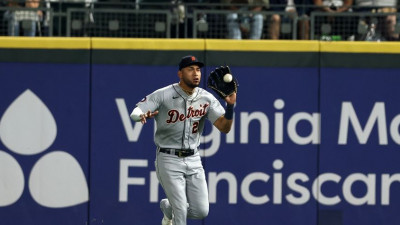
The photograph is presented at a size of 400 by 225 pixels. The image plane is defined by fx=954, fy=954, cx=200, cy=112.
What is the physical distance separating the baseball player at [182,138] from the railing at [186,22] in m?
2.08

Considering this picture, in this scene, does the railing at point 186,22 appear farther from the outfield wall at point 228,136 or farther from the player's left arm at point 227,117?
the player's left arm at point 227,117

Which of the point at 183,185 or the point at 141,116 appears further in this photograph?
the point at 183,185

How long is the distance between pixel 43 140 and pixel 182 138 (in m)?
2.53

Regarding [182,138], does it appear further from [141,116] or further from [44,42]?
[44,42]

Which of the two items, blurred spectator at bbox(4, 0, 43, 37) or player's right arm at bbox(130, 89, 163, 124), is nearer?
player's right arm at bbox(130, 89, 163, 124)

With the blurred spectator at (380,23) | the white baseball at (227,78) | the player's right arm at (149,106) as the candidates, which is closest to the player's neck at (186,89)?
the player's right arm at (149,106)

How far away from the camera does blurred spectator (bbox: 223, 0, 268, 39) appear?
11.3 metres

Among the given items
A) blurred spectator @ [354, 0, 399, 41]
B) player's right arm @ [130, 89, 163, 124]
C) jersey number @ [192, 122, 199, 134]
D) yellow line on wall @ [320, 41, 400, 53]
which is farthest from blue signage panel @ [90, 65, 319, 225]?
player's right arm @ [130, 89, 163, 124]

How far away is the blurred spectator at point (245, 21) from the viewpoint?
1127 centimetres

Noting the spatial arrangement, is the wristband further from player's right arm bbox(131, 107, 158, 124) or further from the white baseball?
player's right arm bbox(131, 107, 158, 124)

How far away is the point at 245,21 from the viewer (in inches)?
446

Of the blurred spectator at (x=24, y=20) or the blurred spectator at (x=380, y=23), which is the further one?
the blurred spectator at (x=380, y=23)

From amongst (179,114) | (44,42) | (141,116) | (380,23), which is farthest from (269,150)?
(141,116)

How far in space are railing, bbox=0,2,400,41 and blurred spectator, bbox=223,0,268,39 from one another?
0.04 ft
